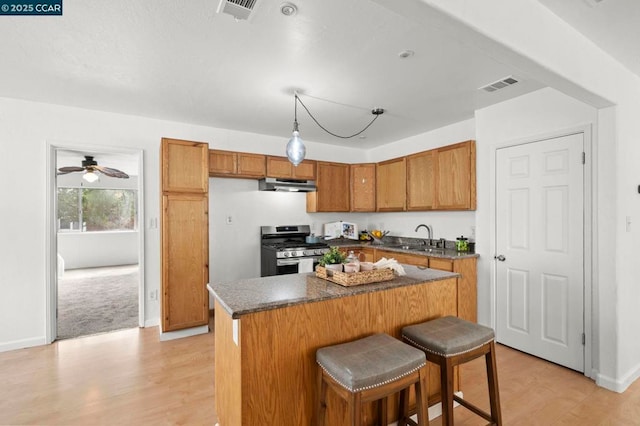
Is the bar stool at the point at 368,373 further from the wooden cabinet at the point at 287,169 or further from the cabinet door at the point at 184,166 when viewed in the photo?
the wooden cabinet at the point at 287,169

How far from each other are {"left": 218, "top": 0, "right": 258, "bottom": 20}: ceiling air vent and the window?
27.3ft

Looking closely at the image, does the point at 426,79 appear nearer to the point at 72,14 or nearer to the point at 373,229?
the point at 72,14

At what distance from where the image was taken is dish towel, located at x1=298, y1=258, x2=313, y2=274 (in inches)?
165

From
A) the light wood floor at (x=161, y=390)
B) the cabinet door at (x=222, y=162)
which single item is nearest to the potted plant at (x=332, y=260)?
the light wood floor at (x=161, y=390)

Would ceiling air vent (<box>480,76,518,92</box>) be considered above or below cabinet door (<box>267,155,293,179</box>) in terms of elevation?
above

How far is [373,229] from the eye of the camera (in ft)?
17.9

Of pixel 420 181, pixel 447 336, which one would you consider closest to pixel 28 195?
pixel 447 336

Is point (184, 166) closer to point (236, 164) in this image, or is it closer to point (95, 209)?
point (236, 164)

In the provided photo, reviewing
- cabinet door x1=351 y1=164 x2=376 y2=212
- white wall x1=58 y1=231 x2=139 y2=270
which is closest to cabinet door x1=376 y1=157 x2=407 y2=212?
cabinet door x1=351 y1=164 x2=376 y2=212

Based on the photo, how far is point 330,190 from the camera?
Answer: 4.98 metres

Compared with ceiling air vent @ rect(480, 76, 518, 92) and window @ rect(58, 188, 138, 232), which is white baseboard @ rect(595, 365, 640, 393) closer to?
ceiling air vent @ rect(480, 76, 518, 92)

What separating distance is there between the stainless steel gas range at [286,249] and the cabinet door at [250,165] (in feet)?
2.88

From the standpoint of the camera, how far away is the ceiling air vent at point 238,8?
170 cm

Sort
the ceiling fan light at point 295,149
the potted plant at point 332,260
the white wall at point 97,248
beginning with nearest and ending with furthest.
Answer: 1. the potted plant at point 332,260
2. the ceiling fan light at point 295,149
3. the white wall at point 97,248
